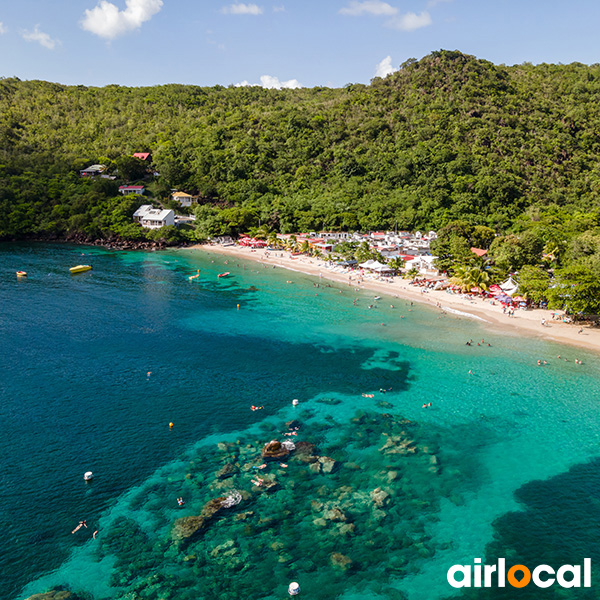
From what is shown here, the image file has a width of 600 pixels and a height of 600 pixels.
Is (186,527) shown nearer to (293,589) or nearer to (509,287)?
(293,589)

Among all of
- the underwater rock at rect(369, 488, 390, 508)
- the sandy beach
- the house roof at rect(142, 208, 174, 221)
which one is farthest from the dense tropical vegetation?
the underwater rock at rect(369, 488, 390, 508)

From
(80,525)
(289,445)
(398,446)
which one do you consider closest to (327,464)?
(289,445)

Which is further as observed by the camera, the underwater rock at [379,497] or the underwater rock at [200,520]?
the underwater rock at [379,497]

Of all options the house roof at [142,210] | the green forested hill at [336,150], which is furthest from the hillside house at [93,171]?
the house roof at [142,210]

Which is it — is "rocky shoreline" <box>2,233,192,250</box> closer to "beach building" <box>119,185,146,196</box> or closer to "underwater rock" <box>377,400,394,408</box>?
"beach building" <box>119,185,146,196</box>

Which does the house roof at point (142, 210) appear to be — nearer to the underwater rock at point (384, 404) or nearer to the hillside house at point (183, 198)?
the hillside house at point (183, 198)
